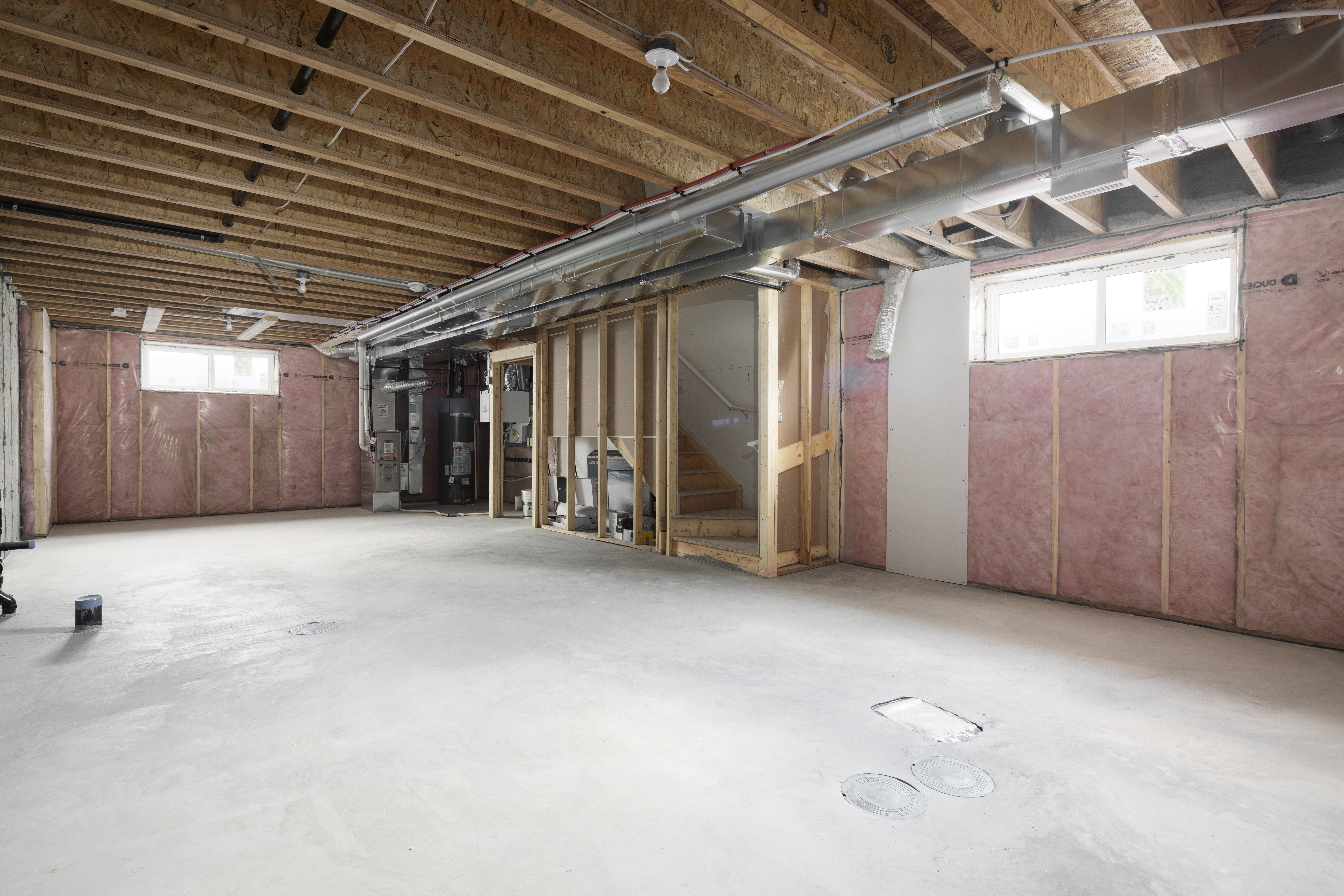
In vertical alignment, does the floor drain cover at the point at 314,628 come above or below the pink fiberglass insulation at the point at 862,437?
below

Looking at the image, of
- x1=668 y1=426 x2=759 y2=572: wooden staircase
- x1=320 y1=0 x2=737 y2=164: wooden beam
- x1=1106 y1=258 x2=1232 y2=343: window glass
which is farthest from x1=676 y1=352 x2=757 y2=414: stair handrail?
x1=320 y1=0 x2=737 y2=164: wooden beam

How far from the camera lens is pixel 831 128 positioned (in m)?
2.95

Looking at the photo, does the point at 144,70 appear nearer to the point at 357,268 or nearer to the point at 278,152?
the point at 278,152

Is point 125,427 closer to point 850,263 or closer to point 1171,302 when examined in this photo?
point 850,263

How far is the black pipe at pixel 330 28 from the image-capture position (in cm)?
239

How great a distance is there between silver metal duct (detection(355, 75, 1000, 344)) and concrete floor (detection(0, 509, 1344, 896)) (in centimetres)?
234

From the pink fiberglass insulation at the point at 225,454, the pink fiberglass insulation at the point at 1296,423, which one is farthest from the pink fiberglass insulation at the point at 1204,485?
the pink fiberglass insulation at the point at 225,454

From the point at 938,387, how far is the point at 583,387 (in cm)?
396

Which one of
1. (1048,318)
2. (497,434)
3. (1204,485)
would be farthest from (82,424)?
(1204,485)

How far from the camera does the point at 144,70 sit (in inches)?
113

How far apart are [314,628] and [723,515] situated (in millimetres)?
3899

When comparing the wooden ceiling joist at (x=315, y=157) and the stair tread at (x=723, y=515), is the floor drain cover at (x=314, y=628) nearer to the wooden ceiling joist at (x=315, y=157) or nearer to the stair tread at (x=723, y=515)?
the wooden ceiling joist at (x=315, y=157)

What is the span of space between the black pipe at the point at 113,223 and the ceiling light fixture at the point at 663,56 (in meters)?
4.08

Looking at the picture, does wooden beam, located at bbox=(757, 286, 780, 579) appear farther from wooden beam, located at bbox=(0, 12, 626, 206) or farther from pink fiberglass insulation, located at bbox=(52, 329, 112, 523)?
pink fiberglass insulation, located at bbox=(52, 329, 112, 523)
